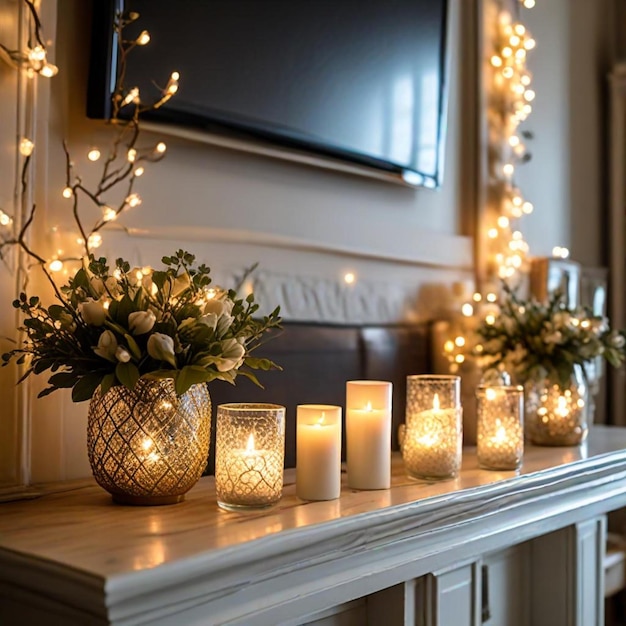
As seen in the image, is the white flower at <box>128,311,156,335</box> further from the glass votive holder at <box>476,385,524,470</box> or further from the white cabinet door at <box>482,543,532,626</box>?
the white cabinet door at <box>482,543,532,626</box>

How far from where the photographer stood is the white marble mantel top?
0.85 meters

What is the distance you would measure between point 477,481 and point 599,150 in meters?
1.96

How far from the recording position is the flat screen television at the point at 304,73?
144 centimetres

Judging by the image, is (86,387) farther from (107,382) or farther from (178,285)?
(178,285)

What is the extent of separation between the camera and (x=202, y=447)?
119cm

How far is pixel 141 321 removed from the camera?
110 cm

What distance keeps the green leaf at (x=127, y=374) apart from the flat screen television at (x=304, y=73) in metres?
0.47

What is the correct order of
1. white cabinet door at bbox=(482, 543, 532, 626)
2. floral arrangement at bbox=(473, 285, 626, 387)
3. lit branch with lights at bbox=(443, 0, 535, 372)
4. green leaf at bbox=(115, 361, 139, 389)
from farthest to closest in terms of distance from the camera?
lit branch with lights at bbox=(443, 0, 535, 372), floral arrangement at bbox=(473, 285, 626, 387), white cabinet door at bbox=(482, 543, 532, 626), green leaf at bbox=(115, 361, 139, 389)

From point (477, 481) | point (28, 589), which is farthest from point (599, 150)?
point (28, 589)

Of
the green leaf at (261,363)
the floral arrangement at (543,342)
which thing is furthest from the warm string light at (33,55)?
the floral arrangement at (543,342)

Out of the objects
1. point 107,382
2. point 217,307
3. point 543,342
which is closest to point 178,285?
point 217,307

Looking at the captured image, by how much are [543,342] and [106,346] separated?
42.4 inches

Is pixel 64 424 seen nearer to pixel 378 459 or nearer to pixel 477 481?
pixel 378 459

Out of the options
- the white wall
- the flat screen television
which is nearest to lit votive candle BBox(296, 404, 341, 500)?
the flat screen television
